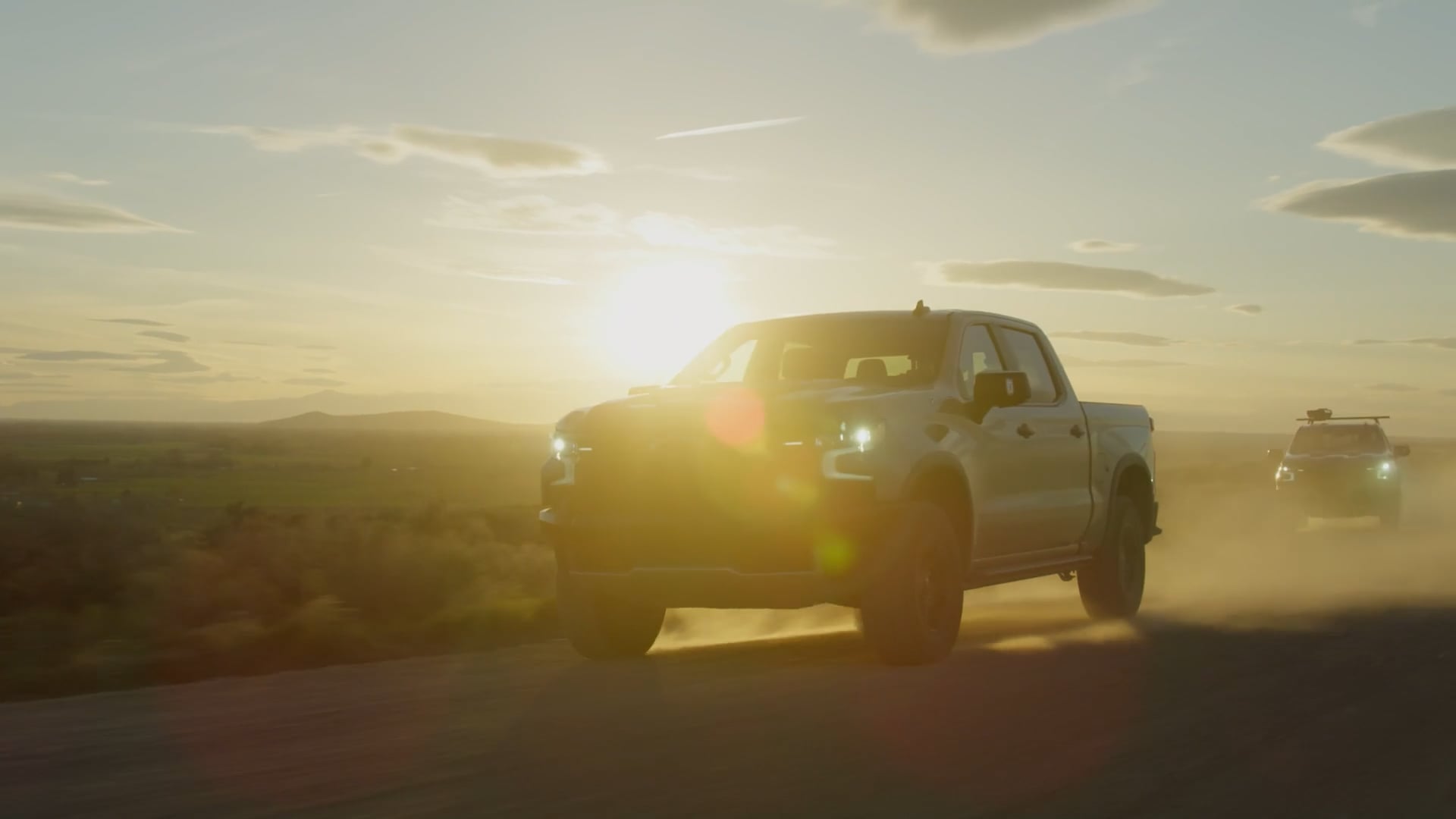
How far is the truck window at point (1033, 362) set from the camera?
11.0m

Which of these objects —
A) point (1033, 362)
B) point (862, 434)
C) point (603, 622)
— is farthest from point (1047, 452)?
point (603, 622)

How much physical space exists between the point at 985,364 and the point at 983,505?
49.2 inches

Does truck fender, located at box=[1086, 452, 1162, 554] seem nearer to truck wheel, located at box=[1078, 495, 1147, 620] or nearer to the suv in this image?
truck wheel, located at box=[1078, 495, 1147, 620]

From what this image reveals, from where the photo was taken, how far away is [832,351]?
34.1 ft

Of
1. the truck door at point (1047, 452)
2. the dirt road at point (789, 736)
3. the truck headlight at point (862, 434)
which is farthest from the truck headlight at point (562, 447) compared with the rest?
the truck door at point (1047, 452)

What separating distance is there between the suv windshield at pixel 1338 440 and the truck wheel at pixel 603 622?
18909 mm

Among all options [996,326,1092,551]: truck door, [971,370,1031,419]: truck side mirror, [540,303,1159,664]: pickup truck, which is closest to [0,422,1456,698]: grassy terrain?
[540,303,1159,664]: pickup truck

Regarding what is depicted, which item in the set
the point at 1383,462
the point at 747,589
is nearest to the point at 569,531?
the point at 747,589

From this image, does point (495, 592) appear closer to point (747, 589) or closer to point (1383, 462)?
point (747, 589)

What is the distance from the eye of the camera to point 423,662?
942 cm

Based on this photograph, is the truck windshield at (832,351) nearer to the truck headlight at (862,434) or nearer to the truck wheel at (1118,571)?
the truck headlight at (862,434)

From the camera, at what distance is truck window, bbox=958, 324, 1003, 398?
9.95 metres

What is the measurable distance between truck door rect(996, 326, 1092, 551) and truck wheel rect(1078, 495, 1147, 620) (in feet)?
2.09

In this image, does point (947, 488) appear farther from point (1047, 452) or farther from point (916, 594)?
point (1047, 452)
